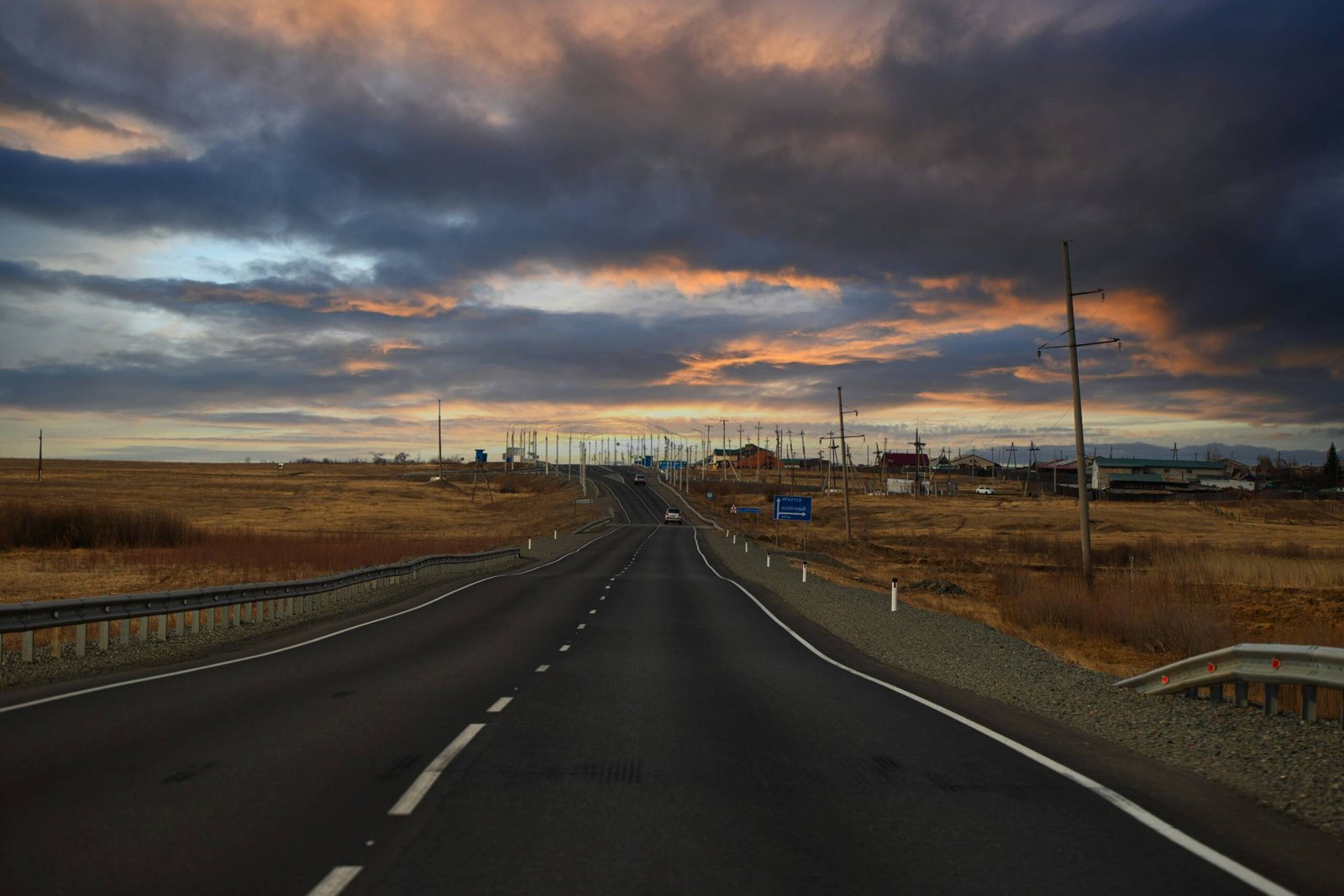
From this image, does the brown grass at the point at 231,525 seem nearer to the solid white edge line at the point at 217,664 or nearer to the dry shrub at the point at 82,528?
the dry shrub at the point at 82,528

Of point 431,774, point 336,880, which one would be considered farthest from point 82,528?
point 336,880

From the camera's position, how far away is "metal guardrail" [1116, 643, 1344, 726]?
8.84m

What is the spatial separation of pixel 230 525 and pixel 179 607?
205ft

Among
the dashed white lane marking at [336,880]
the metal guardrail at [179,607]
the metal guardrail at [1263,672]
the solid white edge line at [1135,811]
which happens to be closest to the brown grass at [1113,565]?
the metal guardrail at [1263,672]

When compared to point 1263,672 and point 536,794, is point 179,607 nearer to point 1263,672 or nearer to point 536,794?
point 536,794

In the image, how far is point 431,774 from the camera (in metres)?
7.34

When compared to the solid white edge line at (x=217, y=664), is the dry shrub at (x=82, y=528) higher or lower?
higher

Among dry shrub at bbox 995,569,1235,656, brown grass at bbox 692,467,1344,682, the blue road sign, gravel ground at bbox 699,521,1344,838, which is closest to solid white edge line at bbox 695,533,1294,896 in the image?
gravel ground at bbox 699,521,1344,838

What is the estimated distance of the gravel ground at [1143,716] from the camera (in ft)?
24.9

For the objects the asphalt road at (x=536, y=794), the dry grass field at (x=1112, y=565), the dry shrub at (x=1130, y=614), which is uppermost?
the asphalt road at (x=536, y=794)

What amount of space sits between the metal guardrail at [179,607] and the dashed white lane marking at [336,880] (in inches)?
423

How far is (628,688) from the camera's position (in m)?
12.6

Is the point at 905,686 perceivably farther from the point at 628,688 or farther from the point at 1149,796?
the point at 1149,796

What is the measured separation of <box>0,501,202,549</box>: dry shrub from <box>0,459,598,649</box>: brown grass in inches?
2.9
